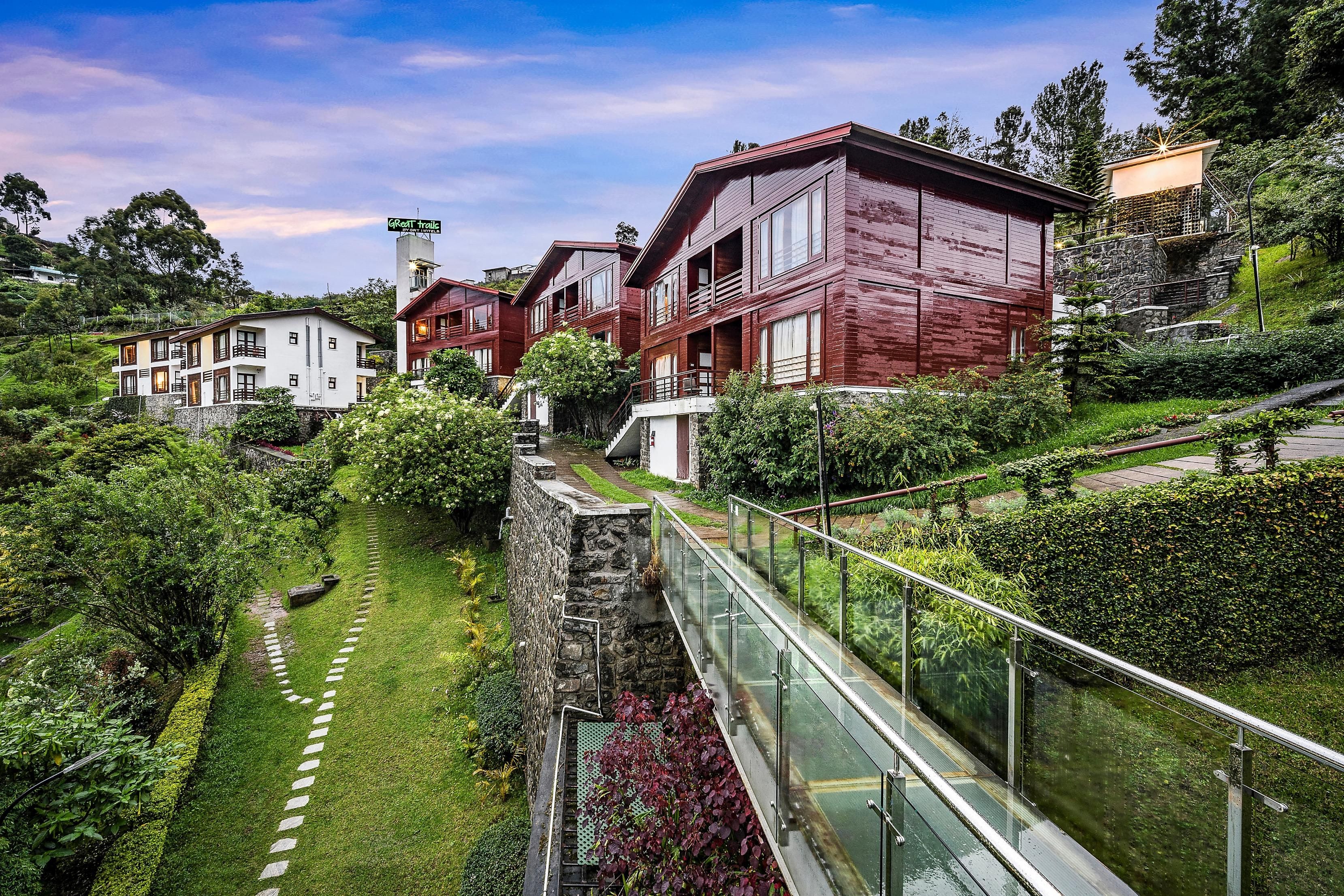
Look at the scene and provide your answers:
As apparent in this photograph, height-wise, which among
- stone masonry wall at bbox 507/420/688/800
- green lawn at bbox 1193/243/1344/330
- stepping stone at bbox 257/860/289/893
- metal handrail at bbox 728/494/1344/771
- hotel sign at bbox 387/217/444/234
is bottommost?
stepping stone at bbox 257/860/289/893

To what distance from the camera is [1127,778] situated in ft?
8.93

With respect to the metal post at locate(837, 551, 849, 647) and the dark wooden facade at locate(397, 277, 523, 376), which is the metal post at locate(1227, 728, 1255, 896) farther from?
the dark wooden facade at locate(397, 277, 523, 376)

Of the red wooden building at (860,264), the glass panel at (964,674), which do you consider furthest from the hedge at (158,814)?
the red wooden building at (860,264)

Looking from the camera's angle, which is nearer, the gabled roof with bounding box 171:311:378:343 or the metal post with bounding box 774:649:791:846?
the metal post with bounding box 774:649:791:846

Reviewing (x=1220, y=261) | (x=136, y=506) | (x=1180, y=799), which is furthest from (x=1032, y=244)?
(x=136, y=506)

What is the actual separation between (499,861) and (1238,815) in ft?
26.5

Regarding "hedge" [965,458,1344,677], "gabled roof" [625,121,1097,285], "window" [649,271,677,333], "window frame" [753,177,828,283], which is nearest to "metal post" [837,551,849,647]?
"hedge" [965,458,1344,677]

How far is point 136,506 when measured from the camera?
12102 millimetres

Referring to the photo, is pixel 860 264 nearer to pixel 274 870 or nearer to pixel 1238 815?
pixel 1238 815

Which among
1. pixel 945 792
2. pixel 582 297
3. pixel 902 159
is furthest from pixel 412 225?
pixel 945 792

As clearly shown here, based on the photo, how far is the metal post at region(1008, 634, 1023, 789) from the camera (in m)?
3.35

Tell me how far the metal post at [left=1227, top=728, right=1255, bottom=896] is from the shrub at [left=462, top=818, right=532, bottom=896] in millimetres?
6832

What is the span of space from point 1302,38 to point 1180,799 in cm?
2610

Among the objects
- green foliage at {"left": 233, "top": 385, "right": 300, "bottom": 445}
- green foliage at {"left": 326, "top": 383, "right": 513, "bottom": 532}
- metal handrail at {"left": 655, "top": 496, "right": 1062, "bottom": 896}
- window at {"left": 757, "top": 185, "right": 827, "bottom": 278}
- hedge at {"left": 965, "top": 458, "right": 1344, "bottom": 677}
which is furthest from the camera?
green foliage at {"left": 233, "top": 385, "right": 300, "bottom": 445}
